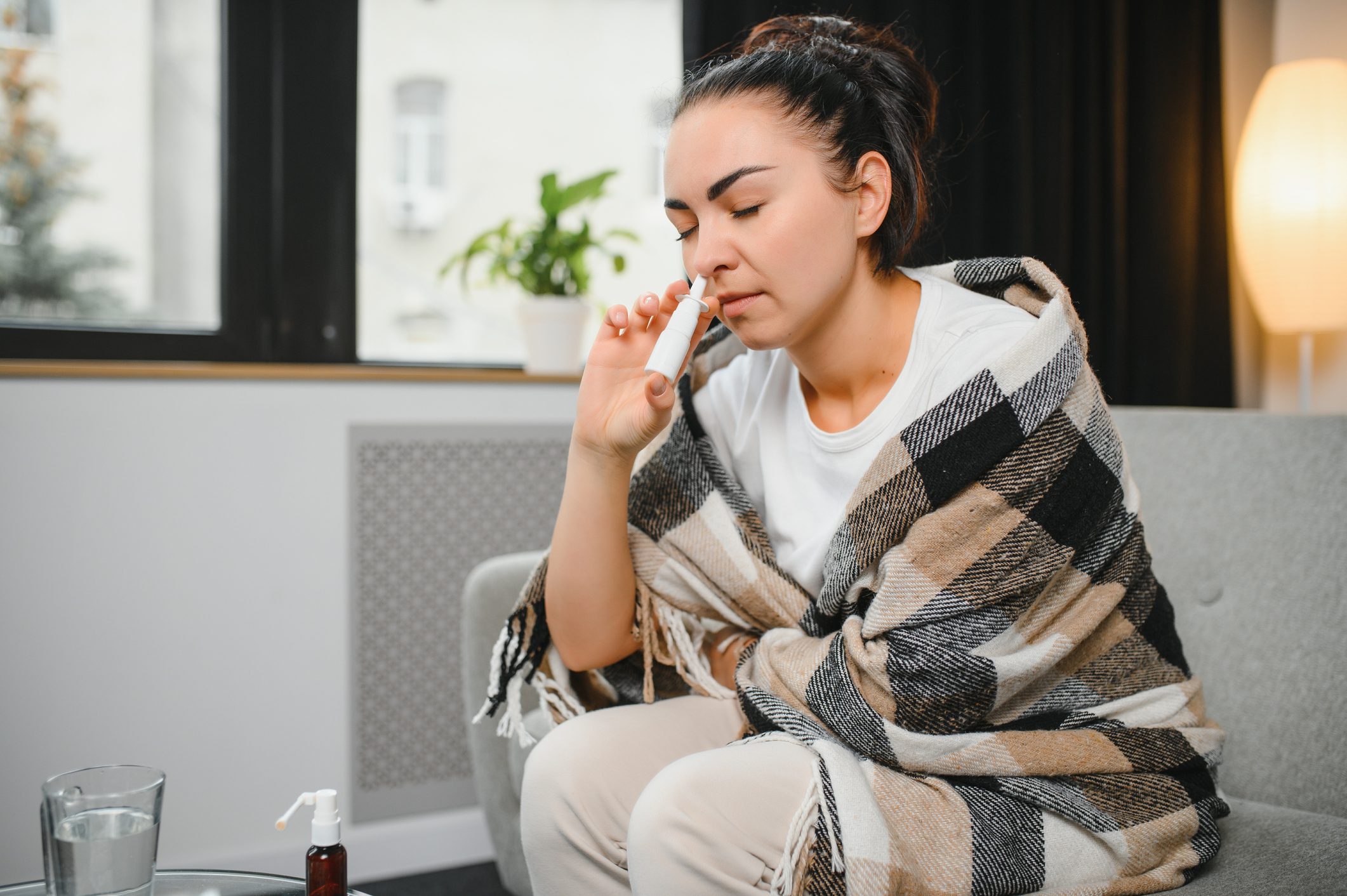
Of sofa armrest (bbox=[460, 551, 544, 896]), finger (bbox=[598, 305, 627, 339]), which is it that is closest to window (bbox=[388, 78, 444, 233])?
sofa armrest (bbox=[460, 551, 544, 896])

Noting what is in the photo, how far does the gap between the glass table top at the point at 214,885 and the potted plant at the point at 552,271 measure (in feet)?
3.66

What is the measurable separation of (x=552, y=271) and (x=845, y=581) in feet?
3.46

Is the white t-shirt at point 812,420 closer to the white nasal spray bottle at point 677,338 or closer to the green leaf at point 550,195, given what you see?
the white nasal spray bottle at point 677,338

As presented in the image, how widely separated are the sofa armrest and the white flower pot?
60cm

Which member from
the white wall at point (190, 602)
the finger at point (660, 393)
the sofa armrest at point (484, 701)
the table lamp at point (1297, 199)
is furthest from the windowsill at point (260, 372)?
the table lamp at point (1297, 199)

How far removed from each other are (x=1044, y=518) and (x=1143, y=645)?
0.19m

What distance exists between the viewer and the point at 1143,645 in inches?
36.8

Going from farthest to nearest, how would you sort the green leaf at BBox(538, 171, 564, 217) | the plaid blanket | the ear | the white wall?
the green leaf at BBox(538, 171, 564, 217) → the white wall → the ear → the plaid blanket

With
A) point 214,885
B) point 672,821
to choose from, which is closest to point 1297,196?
point 672,821

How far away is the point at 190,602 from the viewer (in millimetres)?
1548

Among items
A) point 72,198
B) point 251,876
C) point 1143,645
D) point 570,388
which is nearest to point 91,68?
point 72,198

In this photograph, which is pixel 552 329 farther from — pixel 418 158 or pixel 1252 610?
pixel 1252 610

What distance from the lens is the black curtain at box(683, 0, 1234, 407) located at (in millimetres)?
1980

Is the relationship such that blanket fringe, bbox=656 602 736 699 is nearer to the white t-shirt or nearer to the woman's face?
the white t-shirt
